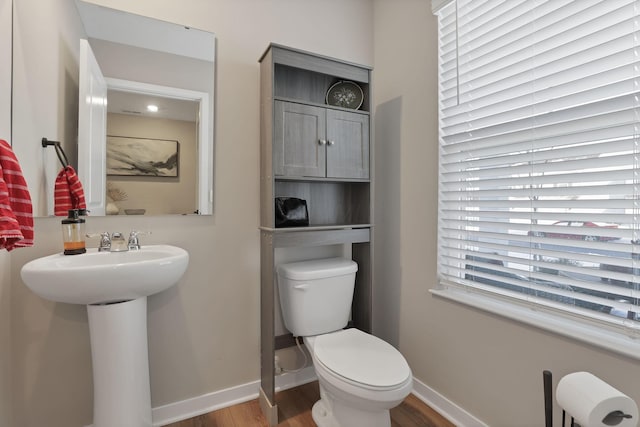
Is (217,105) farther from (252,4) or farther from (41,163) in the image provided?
(41,163)

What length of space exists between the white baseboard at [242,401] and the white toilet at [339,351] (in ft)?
1.34

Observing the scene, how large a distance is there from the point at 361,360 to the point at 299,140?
1.15 m

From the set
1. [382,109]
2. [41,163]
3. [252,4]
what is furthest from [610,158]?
[41,163]

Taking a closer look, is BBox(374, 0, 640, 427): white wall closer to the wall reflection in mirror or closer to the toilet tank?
the toilet tank

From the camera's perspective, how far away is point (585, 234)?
46.1 inches

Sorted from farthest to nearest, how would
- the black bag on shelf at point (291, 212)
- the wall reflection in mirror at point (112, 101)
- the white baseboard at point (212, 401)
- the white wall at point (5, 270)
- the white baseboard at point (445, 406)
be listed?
the black bag on shelf at point (291, 212) → the white baseboard at point (212, 401) → the white baseboard at point (445, 406) → the wall reflection in mirror at point (112, 101) → the white wall at point (5, 270)

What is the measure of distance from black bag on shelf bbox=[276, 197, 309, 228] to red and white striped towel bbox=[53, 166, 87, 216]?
0.92 m

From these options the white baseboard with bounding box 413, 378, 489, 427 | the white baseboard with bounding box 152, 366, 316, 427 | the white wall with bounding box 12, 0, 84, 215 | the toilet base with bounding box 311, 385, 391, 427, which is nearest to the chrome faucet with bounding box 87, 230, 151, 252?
the white wall with bounding box 12, 0, 84, 215

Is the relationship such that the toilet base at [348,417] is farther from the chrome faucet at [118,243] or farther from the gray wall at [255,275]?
the chrome faucet at [118,243]

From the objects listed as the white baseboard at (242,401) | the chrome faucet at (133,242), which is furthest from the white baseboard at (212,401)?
the chrome faucet at (133,242)

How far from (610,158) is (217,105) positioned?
1763 mm

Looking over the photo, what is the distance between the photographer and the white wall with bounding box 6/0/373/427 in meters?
1.47

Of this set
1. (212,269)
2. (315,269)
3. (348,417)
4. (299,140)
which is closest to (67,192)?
(212,269)

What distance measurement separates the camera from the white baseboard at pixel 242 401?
1647mm
